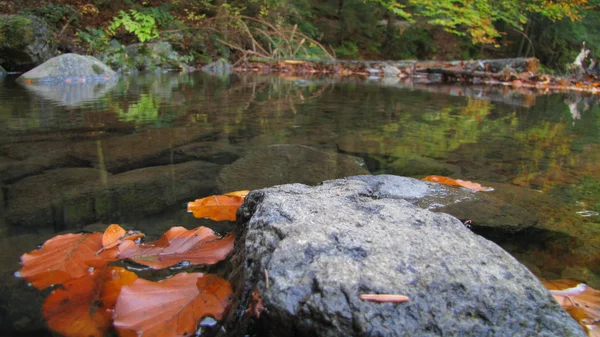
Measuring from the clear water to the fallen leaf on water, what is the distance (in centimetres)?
74

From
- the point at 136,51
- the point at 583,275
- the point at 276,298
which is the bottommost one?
the point at 583,275

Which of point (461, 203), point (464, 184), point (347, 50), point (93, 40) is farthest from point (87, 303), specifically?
point (347, 50)

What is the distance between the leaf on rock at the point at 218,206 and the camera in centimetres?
152

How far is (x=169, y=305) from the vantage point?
35.8 inches

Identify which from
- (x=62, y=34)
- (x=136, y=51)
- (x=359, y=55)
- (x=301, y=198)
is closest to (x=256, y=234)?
(x=301, y=198)

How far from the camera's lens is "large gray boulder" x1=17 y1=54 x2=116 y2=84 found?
6.95 m

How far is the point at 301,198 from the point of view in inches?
47.8

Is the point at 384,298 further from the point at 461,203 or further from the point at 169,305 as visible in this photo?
the point at 461,203

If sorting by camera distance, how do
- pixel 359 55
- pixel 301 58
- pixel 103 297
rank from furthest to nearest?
pixel 359 55
pixel 301 58
pixel 103 297

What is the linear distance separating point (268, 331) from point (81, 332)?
0.39m

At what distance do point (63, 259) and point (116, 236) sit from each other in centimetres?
17

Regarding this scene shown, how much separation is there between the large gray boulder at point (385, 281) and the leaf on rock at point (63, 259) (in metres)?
0.42

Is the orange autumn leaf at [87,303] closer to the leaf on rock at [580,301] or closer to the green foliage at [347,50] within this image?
the leaf on rock at [580,301]

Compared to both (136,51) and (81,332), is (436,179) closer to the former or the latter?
(81,332)
